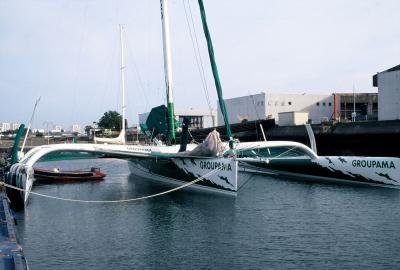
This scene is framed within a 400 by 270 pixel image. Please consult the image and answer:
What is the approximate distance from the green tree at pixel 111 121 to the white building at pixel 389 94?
71.1m

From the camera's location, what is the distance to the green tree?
105312 mm

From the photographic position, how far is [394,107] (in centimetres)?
4175

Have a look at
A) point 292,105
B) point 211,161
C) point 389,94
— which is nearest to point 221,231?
point 211,161

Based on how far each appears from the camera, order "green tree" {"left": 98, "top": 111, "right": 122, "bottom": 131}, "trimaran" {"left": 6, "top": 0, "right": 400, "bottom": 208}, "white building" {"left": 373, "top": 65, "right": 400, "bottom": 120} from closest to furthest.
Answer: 1. "trimaran" {"left": 6, "top": 0, "right": 400, "bottom": 208}
2. "white building" {"left": 373, "top": 65, "right": 400, "bottom": 120}
3. "green tree" {"left": 98, "top": 111, "right": 122, "bottom": 131}

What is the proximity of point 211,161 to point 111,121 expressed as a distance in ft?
290

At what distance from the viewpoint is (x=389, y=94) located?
42.4 meters

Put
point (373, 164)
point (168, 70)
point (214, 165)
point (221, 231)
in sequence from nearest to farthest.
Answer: point (221, 231) → point (214, 165) → point (373, 164) → point (168, 70)

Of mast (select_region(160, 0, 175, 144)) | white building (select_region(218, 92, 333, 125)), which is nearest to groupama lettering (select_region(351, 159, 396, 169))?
mast (select_region(160, 0, 175, 144))

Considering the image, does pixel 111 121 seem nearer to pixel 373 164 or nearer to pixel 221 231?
pixel 373 164

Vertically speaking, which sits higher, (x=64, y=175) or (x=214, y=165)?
(x=214, y=165)

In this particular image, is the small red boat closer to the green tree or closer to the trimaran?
the trimaran

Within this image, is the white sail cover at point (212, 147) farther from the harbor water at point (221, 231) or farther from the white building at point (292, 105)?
the white building at point (292, 105)

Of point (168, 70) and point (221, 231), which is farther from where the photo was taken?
point (168, 70)

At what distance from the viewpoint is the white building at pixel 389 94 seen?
136 feet
